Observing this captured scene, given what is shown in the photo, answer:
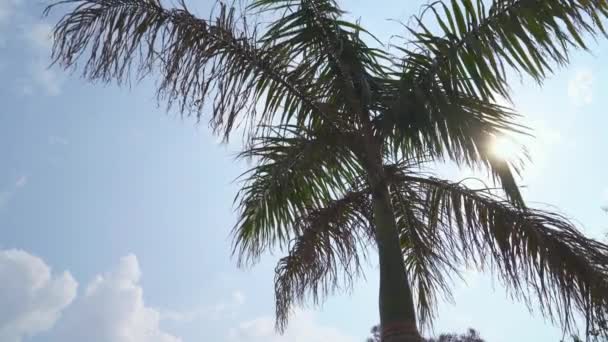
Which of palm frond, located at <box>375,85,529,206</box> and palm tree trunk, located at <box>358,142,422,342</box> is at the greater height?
palm frond, located at <box>375,85,529,206</box>

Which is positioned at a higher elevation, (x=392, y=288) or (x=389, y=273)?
(x=389, y=273)

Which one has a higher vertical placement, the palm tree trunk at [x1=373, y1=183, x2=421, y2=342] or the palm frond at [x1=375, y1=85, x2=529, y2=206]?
the palm frond at [x1=375, y1=85, x2=529, y2=206]

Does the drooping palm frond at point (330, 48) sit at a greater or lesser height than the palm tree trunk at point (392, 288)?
greater

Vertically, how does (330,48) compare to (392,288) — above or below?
above

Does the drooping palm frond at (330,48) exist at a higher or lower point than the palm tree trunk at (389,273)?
higher

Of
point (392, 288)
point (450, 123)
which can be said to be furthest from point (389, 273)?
point (450, 123)

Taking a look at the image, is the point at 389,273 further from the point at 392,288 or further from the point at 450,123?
the point at 450,123

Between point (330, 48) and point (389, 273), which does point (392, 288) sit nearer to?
point (389, 273)

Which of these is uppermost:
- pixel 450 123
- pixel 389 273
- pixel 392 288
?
pixel 450 123

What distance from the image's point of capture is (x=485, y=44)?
3736 mm

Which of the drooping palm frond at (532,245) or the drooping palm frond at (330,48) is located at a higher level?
the drooping palm frond at (330,48)

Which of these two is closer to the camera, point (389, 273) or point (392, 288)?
point (392, 288)

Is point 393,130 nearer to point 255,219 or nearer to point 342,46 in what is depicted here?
point 342,46

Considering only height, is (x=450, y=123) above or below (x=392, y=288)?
above
